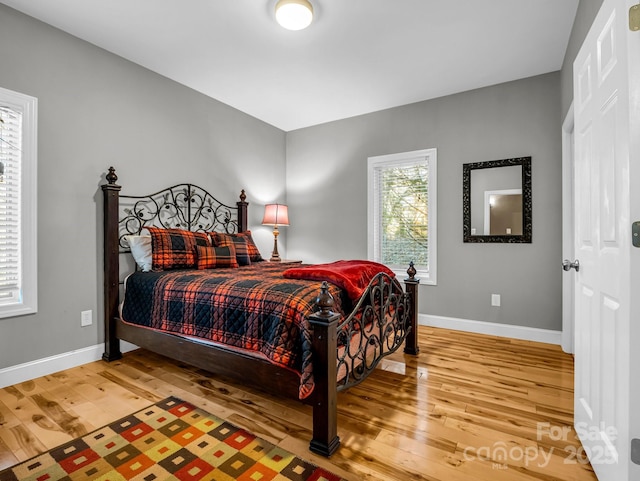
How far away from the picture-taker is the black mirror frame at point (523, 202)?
332 cm

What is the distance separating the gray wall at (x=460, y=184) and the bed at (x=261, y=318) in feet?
3.59

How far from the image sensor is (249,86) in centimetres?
354

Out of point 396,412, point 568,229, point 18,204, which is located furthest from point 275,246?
point 568,229

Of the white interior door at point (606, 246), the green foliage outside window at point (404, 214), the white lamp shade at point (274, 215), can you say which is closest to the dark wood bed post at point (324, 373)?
the white interior door at point (606, 246)

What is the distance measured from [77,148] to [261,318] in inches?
86.3

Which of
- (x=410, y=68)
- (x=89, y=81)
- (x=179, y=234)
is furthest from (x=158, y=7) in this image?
(x=410, y=68)

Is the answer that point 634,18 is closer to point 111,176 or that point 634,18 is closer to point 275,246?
point 111,176

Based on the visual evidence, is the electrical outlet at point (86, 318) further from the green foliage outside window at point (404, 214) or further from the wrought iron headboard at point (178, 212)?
the green foliage outside window at point (404, 214)

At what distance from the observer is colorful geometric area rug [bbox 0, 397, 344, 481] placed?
57.2 inches

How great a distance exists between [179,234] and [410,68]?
268 centimetres

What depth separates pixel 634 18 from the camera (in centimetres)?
103

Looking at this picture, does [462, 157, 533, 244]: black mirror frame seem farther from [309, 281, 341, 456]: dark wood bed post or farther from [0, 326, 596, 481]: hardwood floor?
[309, 281, 341, 456]: dark wood bed post

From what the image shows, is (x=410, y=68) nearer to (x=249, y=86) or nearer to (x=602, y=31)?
(x=249, y=86)

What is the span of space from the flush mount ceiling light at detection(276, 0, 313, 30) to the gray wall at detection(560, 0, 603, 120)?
66.3 inches
